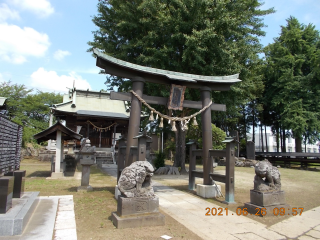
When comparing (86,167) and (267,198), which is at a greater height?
(86,167)

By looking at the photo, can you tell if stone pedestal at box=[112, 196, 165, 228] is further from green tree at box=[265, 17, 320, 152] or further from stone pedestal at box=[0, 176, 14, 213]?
green tree at box=[265, 17, 320, 152]

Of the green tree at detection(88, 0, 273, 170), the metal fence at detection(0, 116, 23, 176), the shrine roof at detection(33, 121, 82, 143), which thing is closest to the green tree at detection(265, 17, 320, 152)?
the green tree at detection(88, 0, 273, 170)

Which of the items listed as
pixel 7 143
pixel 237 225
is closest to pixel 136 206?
pixel 237 225

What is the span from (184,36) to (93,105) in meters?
17.1

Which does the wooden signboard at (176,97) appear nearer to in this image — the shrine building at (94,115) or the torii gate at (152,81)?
the torii gate at (152,81)

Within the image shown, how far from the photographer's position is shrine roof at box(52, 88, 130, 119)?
75.5 ft

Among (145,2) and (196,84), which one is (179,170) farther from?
(145,2)

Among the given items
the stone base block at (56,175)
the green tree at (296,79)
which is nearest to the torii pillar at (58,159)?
the stone base block at (56,175)

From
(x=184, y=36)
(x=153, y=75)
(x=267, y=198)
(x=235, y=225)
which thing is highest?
(x=184, y=36)

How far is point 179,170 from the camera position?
16.2 meters

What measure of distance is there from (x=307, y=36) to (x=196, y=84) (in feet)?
88.8

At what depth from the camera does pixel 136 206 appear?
5.02 m

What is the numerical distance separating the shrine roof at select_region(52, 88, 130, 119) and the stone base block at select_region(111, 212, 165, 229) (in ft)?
59.3

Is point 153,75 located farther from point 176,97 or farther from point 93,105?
point 93,105
